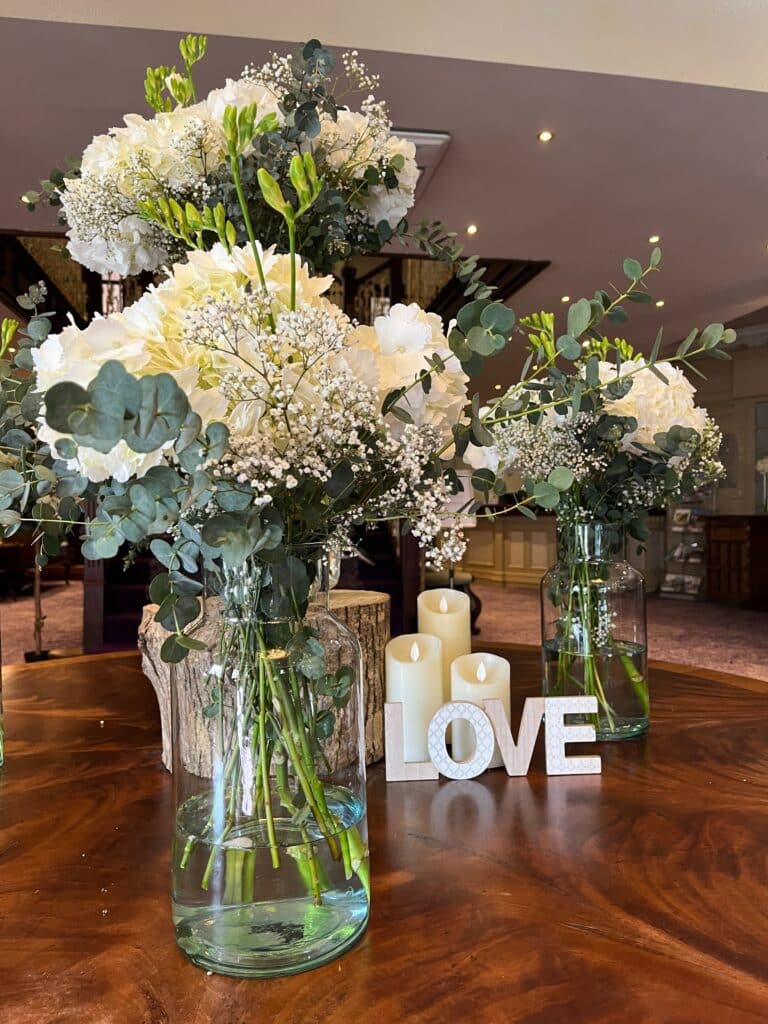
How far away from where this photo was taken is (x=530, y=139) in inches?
153

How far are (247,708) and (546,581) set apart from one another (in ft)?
2.11

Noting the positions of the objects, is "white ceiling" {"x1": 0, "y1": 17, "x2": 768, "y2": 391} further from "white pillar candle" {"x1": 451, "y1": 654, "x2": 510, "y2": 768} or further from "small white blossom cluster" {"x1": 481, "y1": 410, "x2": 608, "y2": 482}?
"white pillar candle" {"x1": 451, "y1": 654, "x2": 510, "y2": 768}

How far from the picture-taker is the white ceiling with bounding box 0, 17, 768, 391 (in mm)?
3119

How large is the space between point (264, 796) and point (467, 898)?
20cm

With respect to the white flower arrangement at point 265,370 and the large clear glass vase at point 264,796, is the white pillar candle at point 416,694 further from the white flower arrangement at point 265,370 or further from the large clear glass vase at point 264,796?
the white flower arrangement at point 265,370

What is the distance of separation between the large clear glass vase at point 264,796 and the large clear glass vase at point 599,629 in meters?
0.55

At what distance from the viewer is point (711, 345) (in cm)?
69

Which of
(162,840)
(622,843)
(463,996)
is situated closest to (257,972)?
(463,996)

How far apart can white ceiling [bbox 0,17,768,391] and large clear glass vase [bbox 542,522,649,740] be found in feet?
8.76

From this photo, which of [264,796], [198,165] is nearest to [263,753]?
[264,796]

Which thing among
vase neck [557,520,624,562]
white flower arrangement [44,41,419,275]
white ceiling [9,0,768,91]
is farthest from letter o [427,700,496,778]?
white ceiling [9,0,768,91]

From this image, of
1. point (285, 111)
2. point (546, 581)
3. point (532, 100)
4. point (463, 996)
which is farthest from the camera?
point (532, 100)

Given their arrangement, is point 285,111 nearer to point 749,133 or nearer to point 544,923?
point 544,923

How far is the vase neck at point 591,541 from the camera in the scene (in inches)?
42.8
